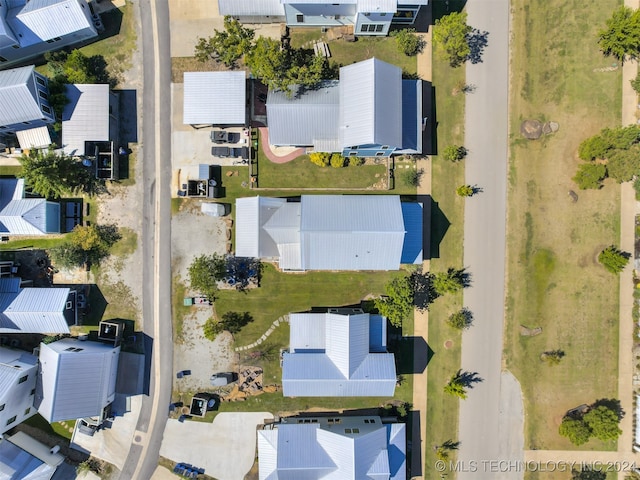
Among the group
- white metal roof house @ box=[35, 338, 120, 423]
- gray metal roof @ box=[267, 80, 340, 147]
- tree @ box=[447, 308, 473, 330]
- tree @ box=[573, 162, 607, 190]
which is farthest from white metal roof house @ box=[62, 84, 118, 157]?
tree @ box=[573, 162, 607, 190]

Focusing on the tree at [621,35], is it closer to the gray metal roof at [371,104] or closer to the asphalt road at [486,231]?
the asphalt road at [486,231]

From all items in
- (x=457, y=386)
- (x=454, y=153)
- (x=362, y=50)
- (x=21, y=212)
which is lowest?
(x=457, y=386)

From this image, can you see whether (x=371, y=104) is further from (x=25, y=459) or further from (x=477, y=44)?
(x=25, y=459)

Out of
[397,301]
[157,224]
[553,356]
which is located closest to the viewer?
[397,301]

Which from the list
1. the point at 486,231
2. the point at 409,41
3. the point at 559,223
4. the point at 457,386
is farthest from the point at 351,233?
the point at 559,223

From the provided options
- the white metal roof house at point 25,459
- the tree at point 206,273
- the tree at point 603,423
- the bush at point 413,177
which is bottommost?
the white metal roof house at point 25,459

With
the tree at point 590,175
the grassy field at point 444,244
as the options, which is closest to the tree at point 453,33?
the grassy field at point 444,244
